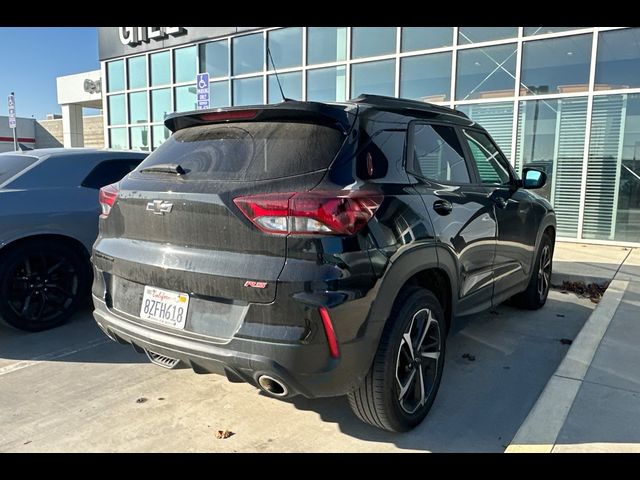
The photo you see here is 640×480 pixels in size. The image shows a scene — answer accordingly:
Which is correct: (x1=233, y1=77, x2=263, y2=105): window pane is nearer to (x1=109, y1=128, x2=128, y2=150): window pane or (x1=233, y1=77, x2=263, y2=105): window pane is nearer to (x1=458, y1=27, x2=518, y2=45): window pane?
(x1=458, y1=27, x2=518, y2=45): window pane

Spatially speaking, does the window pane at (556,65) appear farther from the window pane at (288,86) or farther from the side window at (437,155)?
the side window at (437,155)

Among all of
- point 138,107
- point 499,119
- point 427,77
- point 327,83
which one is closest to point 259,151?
point 499,119

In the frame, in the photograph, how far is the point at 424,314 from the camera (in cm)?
282

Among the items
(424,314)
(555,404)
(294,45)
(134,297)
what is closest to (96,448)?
(134,297)

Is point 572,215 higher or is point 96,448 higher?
point 572,215

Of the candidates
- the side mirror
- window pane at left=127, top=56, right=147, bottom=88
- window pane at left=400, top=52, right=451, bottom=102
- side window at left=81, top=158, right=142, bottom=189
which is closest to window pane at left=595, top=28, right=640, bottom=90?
window pane at left=400, top=52, right=451, bottom=102

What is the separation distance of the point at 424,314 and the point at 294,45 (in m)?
10.6

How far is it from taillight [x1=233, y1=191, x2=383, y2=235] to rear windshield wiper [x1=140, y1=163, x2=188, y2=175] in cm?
55

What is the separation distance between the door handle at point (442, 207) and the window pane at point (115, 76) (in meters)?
15.8

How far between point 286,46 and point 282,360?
1129 cm

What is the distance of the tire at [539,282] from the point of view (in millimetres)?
4859

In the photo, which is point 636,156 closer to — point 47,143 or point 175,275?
point 175,275

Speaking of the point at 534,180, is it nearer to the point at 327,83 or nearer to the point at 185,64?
the point at 327,83

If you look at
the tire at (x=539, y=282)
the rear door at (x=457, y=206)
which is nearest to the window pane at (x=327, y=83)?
the tire at (x=539, y=282)
